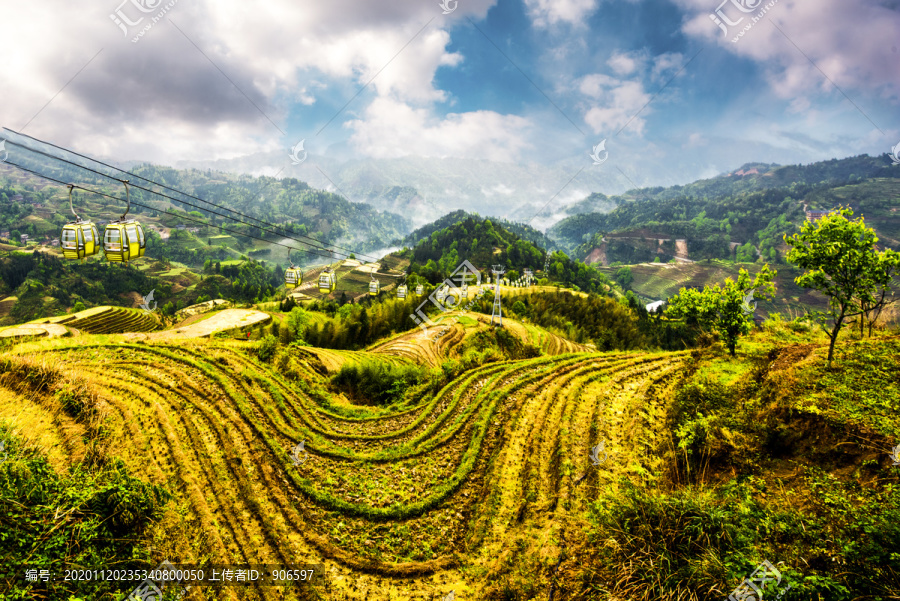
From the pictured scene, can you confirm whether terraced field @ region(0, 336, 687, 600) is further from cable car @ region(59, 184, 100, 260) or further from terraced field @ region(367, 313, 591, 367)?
terraced field @ region(367, 313, 591, 367)

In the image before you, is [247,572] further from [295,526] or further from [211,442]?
[211,442]

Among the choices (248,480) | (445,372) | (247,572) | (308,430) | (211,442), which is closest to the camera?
(247,572)

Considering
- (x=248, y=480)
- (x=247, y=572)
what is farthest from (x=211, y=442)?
(x=247, y=572)

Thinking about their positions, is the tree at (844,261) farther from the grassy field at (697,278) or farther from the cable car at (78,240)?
the grassy field at (697,278)

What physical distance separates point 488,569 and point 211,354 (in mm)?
13708

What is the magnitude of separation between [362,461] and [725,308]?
48.3ft

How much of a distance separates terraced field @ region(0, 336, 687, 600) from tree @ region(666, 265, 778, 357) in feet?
9.63

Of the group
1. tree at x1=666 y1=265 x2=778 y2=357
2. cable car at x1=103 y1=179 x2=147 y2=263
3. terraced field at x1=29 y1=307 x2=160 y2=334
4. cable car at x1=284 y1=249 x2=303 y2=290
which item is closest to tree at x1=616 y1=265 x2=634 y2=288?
tree at x1=666 y1=265 x2=778 y2=357

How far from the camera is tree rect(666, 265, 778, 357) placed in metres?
12.6

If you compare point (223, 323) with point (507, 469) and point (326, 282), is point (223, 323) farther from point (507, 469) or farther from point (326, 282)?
point (507, 469)

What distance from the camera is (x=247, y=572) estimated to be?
6.83 meters

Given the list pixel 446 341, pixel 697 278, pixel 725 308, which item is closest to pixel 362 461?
pixel 725 308

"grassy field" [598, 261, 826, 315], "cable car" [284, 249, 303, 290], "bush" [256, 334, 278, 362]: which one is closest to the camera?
"bush" [256, 334, 278, 362]

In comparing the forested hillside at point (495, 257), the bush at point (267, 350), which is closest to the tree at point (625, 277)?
the forested hillside at point (495, 257)
